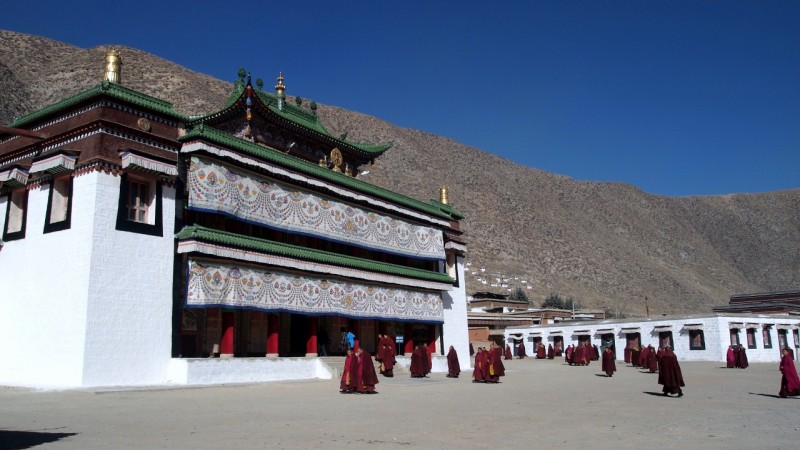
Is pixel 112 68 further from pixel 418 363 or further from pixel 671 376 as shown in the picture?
pixel 671 376

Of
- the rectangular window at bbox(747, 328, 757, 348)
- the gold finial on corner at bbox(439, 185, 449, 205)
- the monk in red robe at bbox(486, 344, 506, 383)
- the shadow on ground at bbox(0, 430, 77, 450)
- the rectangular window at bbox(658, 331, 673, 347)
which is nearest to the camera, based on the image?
the shadow on ground at bbox(0, 430, 77, 450)

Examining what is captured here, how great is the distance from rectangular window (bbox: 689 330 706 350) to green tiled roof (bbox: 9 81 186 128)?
29.8 m

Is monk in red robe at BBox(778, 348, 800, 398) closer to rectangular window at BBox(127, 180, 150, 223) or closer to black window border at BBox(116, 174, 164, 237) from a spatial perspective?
black window border at BBox(116, 174, 164, 237)

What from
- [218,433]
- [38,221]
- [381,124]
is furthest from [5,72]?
[218,433]

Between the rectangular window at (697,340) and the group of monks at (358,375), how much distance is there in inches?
1061

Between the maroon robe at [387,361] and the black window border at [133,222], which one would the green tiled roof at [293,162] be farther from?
the maroon robe at [387,361]

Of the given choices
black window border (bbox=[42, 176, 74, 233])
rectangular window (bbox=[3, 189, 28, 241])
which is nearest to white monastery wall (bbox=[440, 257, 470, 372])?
black window border (bbox=[42, 176, 74, 233])

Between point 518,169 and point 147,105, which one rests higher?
point 518,169

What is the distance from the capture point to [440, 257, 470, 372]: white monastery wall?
29.5 metres

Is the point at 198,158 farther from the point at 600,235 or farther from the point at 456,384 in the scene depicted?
the point at 600,235

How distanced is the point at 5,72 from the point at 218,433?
66.3 metres

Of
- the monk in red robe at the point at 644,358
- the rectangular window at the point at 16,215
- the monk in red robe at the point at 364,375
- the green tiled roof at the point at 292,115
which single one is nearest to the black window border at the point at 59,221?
the rectangular window at the point at 16,215

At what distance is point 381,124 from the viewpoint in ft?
323

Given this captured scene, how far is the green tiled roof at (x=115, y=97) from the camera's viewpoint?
16602 millimetres
